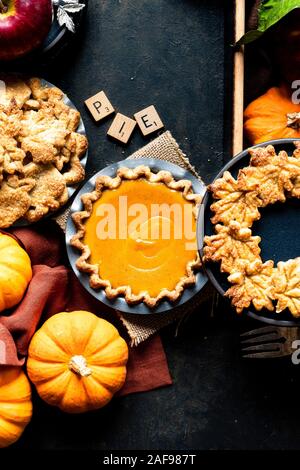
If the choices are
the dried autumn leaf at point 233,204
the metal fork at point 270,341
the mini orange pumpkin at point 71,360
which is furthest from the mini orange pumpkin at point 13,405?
the dried autumn leaf at point 233,204

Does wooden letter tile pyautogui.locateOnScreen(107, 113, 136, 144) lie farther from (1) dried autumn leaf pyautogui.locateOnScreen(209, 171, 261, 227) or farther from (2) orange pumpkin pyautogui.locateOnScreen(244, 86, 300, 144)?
(1) dried autumn leaf pyautogui.locateOnScreen(209, 171, 261, 227)

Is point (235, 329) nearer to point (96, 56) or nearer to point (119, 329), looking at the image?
point (119, 329)

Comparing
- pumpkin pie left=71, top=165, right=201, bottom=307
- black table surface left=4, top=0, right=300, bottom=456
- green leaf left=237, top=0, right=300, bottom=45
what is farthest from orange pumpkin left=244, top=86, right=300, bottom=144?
pumpkin pie left=71, top=165, right=201, bottom=307

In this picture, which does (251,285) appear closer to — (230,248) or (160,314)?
(230,248)

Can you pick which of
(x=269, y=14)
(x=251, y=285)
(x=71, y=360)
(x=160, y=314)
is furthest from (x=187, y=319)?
(x=269, y=14)

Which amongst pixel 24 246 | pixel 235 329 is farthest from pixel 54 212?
pixel 235 329
